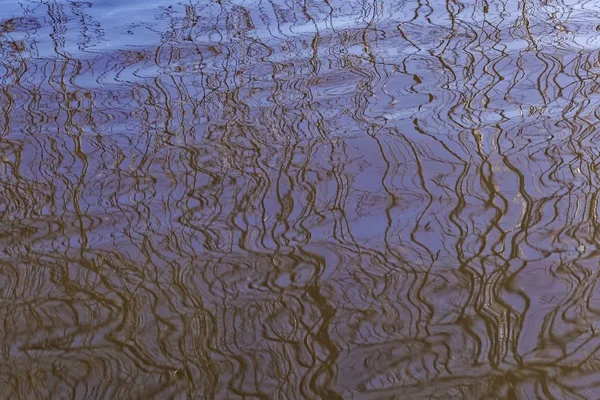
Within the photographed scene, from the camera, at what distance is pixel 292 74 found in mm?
4777

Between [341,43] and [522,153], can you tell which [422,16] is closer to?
[341,43]

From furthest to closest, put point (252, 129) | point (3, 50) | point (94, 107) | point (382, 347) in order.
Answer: point (3, 50) < point (94, 107) < point (252, 129) < point (382, 347)

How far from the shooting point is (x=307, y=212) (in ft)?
11.1

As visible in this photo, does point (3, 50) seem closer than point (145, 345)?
No

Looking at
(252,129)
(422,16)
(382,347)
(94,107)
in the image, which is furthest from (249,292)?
(422,16)

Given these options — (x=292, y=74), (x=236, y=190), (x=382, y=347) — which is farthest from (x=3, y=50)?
(x=382, y=347)

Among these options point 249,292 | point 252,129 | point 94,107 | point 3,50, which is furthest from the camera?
point 3,50

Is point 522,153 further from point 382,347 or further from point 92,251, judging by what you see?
point 92,251

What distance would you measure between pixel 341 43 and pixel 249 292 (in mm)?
2768

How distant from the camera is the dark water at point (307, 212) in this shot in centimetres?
256

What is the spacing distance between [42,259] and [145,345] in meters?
0.77

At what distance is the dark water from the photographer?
101 inches

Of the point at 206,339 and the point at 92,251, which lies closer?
the point at 206,339

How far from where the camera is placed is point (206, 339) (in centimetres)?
268
